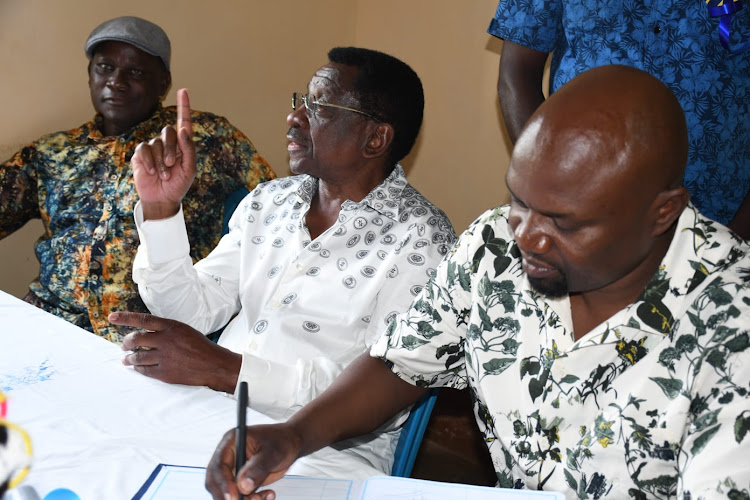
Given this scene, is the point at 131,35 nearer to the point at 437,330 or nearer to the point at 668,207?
the point at 437,330

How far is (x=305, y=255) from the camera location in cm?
186

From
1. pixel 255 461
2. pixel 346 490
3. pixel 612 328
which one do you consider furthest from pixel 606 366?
pixel 255 461

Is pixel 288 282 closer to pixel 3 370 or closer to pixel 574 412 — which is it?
pixel 3 370

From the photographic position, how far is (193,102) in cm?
345

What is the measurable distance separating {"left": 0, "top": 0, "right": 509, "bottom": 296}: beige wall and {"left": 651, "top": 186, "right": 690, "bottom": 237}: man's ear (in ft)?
7.62

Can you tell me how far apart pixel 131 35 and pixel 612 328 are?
7.41ft

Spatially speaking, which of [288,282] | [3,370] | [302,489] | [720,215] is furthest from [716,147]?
[3,370]

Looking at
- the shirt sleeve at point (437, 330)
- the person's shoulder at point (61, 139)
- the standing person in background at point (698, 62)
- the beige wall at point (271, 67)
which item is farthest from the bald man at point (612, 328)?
the beige wall at point (271, 67)

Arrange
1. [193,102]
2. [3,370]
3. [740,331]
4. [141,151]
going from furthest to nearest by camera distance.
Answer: [193,102] < [141,151] < [3,370] < [740,331]

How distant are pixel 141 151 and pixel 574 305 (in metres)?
1.09

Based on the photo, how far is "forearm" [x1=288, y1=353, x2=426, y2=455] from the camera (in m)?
1.22

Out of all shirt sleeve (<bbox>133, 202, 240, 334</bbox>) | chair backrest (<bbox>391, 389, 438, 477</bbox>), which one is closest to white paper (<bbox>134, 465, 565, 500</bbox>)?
chair backrest (<bbox>391, 389, 438, 477</bbox>)

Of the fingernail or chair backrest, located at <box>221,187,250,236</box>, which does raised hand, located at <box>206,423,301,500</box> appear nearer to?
the fingernail

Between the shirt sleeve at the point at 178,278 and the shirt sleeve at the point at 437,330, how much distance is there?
2.14ft
